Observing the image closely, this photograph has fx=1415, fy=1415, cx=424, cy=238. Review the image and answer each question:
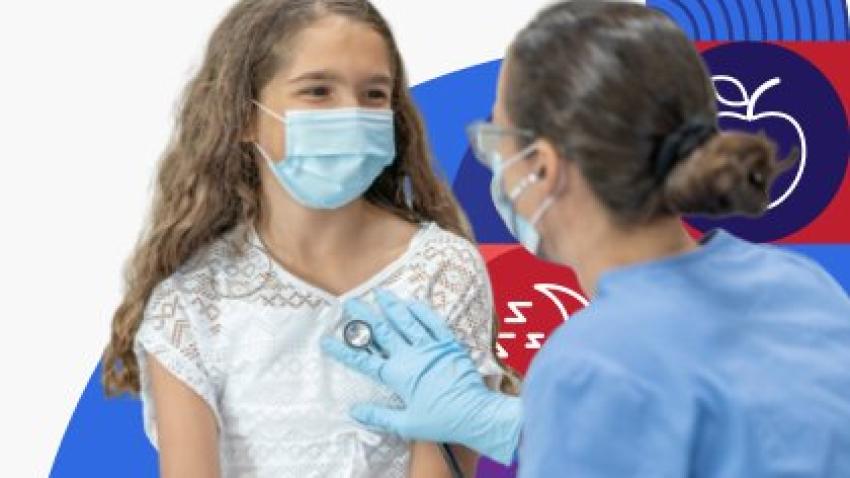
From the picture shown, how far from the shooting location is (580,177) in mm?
1321

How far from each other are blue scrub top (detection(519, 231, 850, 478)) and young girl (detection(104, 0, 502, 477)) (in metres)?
0.69

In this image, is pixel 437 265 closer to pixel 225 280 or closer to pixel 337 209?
pixel 337 209

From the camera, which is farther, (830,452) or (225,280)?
(225,280)

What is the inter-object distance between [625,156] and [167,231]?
0.87 metres

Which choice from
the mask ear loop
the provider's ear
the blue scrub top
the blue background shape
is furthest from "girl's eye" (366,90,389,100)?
the blue background shape

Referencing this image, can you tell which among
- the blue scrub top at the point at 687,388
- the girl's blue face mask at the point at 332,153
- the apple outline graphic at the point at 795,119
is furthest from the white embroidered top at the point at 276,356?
the apple outline graphic at the point at 795,119

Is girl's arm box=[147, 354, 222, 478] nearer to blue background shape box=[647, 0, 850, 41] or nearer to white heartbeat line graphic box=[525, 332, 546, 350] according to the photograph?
white heartbeat line graphic box=[525, 332, 546, 350]

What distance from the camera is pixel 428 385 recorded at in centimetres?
186

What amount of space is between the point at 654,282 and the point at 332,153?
73cm

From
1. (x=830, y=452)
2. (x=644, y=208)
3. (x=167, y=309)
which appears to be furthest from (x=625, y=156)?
(x=167, y=309)

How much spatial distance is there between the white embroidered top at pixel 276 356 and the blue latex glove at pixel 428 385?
1.2 inches

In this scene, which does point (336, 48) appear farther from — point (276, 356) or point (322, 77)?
point (276, 356)

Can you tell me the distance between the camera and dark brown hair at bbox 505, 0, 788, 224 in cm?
127

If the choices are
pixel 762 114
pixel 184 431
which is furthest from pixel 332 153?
pixel 762 114
